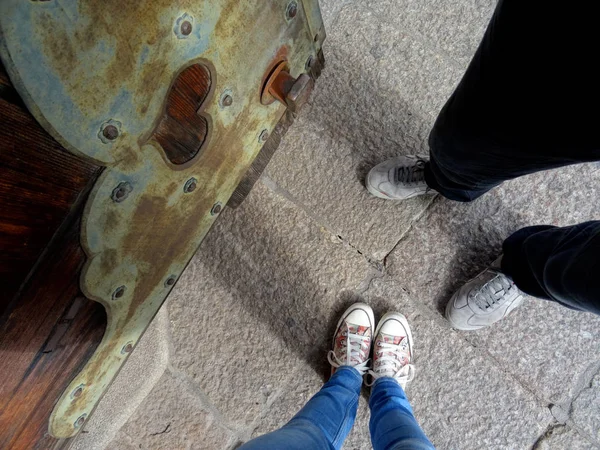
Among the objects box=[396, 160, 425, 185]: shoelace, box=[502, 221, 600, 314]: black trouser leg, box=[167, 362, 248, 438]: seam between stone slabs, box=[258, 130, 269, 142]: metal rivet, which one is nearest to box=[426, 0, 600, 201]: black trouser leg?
box=[502, 221, 600, 314]: black trouser leg

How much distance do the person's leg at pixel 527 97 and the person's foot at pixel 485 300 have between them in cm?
54

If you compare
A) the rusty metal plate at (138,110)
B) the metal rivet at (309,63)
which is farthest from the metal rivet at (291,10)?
the metal rivet at (309,63)

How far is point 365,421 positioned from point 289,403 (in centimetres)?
27

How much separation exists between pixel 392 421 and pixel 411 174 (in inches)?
29.5

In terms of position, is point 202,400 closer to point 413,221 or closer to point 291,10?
point 413,221

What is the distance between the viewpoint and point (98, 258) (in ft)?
1.87

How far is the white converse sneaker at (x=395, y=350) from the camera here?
1.40 metres

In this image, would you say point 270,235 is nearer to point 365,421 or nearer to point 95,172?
point 365,421

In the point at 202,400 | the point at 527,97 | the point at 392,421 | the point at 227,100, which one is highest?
the point at 527,97

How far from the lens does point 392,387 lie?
1.35 m

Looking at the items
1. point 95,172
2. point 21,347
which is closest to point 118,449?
point 21,347

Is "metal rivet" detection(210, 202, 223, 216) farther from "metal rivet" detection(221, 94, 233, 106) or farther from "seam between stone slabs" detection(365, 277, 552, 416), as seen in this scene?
"seam between stone slabs" detection(365, 277, 552, 416)

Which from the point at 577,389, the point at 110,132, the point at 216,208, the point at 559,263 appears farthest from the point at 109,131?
the point at 577,389

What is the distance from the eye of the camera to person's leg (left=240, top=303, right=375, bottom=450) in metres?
1.07
